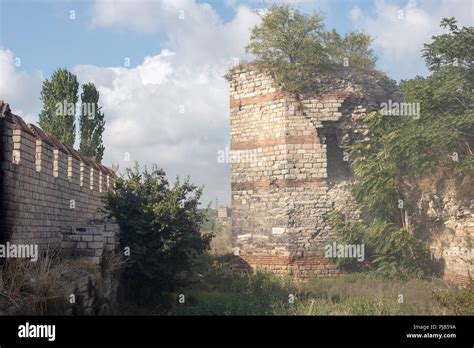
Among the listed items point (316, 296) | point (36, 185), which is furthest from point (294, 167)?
point (36, 185)

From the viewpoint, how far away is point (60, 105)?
58.6ft

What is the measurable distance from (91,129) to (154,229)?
899 centimetres

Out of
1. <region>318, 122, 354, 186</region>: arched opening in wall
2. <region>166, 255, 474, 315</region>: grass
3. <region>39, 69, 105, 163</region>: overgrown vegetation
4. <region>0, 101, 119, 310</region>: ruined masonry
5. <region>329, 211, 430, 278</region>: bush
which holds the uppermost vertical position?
<region>39, 69, 105, 163</region>: overgrown vegetation

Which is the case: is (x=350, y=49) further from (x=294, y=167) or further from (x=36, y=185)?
(x=36, y=185)

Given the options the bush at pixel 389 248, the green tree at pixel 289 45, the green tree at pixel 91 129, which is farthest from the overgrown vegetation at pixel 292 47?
the green tree at pixel 91 129

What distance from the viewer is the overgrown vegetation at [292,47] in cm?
1456

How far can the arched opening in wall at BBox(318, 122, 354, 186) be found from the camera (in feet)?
47.8

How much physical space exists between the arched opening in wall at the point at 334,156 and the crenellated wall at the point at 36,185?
702 cm

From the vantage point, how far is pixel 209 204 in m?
12.9

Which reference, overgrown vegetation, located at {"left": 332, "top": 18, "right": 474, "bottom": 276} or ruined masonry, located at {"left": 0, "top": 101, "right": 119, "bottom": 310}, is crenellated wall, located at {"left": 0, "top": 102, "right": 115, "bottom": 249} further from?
overgrown vegetation, located at {"left": 332, "top": 18, "right": 474, "bottom": 276}

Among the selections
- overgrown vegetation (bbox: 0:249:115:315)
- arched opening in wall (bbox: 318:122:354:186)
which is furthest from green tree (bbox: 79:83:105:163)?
overgrown vegetation (bbox: 0:249:115:315)

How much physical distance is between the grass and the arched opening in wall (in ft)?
9.67
